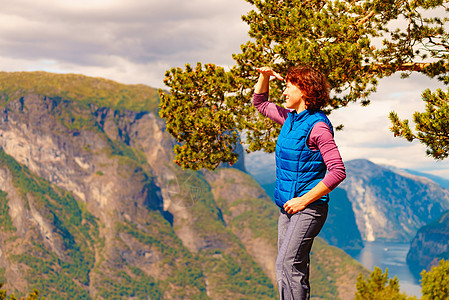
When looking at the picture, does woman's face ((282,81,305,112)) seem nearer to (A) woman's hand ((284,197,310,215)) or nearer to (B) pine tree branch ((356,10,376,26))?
(A) woman's hand ((284,197,310,215))

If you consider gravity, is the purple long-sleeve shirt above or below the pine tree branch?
below

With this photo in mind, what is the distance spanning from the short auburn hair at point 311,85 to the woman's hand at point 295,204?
1.20 meters

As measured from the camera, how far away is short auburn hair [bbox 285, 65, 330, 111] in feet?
18.8

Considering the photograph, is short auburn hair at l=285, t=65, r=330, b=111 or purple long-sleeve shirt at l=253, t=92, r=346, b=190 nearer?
purple long-sleeve shirt at l=253, t=92, r=346, b=190

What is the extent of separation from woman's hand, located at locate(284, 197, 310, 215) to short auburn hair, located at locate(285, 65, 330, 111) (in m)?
1.20

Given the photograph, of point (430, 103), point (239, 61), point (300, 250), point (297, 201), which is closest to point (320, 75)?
point (297, 201)

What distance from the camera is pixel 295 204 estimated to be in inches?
215

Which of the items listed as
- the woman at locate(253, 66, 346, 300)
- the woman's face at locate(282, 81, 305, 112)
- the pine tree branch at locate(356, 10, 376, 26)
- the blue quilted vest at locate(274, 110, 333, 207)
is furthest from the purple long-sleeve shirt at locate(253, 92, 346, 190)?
the pine tree branch at locate(356, 10, 376, 26)

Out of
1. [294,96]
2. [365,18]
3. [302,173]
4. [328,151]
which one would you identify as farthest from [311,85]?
[365,18]

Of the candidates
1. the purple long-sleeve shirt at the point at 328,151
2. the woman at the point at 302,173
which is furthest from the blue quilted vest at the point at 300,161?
the purple long-sleeve shirt at the point at 328,151

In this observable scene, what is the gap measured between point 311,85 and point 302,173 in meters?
1.11

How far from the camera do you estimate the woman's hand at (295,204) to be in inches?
214

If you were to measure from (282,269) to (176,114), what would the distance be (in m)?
13.4

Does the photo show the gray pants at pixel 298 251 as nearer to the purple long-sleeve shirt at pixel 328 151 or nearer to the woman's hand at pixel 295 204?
the woman's hand at pixel 295 204
